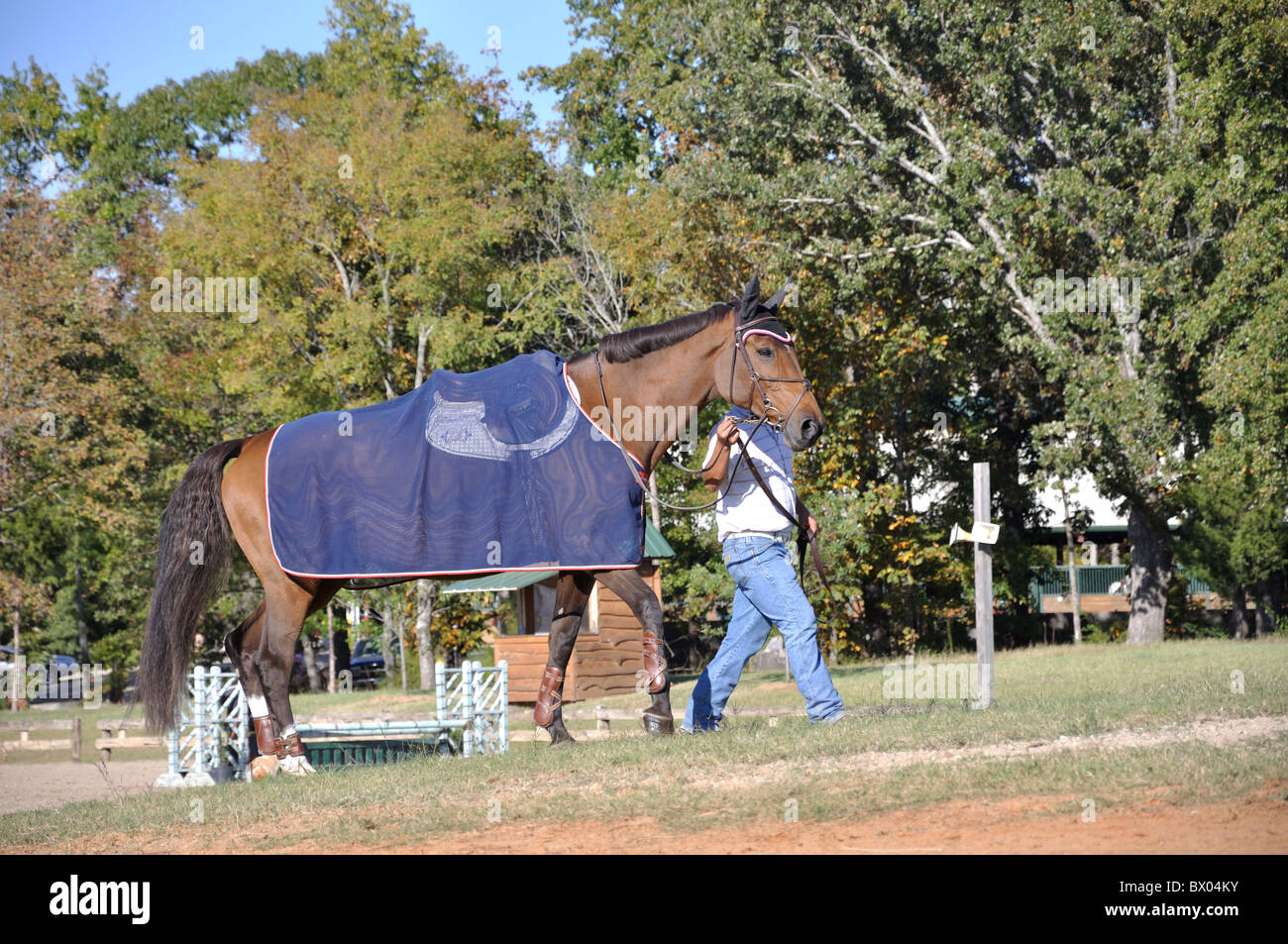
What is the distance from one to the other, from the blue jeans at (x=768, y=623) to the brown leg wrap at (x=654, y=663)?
1.16 ft

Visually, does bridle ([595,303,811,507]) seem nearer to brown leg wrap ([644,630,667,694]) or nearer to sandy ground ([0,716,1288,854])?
brown leg wrap ([644,630,667,694])

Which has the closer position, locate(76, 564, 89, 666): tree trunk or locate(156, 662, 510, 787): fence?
locate(156, 662, 510, 787): fence

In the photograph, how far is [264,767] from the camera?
30.1 ft

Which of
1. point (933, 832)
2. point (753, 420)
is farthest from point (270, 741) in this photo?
point (933, 832)

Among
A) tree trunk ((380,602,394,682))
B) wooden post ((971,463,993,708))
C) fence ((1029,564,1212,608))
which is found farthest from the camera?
fence ((1029,564,1212,608))

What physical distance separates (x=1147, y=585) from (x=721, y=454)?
70.3 feet

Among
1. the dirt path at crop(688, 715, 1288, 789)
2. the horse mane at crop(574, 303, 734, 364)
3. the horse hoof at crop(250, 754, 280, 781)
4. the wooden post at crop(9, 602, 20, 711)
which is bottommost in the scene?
the wooden post at crop(9, 602, 20, 711)

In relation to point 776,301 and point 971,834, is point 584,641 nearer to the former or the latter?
point 776,301

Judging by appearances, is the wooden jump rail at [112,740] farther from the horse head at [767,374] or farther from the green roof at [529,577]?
the horse head at [767,374]

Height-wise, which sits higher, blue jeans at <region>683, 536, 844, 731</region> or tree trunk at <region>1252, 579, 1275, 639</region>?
blue jeans at <region>683, 536, 844, 731</region>

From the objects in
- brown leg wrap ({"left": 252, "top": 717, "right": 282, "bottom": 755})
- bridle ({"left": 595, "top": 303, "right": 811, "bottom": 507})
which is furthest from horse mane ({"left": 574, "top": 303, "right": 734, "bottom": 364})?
brown leg wrap ({"left": 252, "top": 717, "right": 282, "bottom": 755})

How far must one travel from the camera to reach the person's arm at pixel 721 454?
831 centimetres

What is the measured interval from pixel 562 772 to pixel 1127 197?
19.0 meters

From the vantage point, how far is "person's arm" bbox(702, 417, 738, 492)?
8312 millimetres
